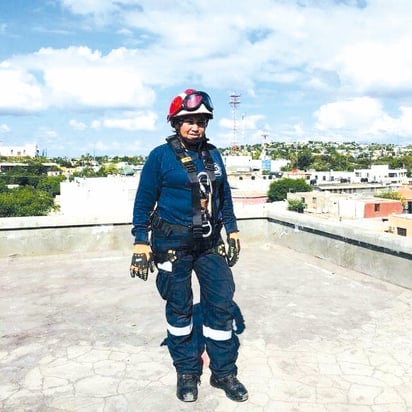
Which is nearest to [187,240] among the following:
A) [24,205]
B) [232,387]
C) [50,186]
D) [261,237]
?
[232,387]

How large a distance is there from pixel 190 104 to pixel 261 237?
468 centimetres

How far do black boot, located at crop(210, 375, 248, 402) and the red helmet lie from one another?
64.1 inches

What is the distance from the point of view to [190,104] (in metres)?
2.72

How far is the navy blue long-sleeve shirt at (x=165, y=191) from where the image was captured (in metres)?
2.76

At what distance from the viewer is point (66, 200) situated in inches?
1662

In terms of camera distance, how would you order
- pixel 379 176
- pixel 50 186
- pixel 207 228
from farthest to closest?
pixel 379 176 → pixel 50 186 → pixel 207 228

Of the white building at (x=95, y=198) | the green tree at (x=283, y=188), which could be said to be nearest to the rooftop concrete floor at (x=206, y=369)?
the white building at (x=95, y=198)

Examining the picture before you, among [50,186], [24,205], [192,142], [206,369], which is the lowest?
[24,205]

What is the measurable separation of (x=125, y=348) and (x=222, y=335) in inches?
38.2

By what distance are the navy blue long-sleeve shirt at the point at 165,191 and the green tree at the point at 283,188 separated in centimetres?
7607

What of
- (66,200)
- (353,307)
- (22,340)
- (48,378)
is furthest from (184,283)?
(66,200)

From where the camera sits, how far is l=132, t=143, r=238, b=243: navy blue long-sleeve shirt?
2.76 m

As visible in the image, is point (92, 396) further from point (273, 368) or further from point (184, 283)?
point (273, 368)

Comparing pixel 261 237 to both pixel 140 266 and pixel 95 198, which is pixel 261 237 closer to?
pixel 140 266
